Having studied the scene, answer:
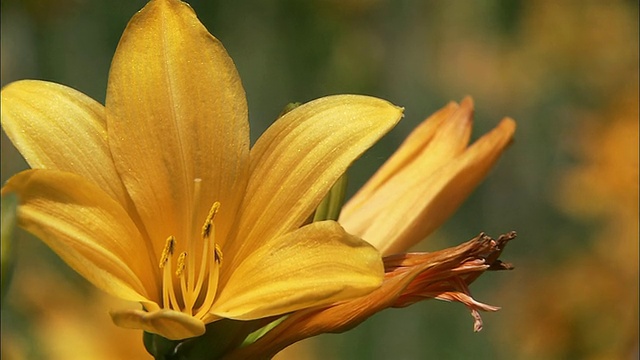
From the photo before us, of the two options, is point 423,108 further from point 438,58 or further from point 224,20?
point 224,20

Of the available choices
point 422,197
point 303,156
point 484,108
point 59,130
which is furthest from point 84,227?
Result: point 484,108

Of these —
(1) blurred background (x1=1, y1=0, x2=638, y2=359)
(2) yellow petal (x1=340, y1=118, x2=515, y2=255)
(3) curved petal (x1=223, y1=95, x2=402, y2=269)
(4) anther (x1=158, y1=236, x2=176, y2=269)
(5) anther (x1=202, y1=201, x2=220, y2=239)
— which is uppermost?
(3) curved petal (x1=223, y1=95, x2=402, y2=269)

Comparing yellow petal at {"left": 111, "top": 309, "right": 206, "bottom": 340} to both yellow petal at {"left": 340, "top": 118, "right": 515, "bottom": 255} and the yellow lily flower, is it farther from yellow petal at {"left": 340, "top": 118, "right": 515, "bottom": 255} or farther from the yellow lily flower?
yellow petal at {"left": 340, "top": 118, "right": 515, "bottom": 255}

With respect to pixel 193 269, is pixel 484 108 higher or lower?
lower

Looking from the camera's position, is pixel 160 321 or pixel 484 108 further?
pixel 484 108

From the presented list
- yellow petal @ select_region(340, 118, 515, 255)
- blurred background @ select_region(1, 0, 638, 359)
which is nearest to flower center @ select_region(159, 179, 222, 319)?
yellow petal @ select_region(340, 118, 515, 255)

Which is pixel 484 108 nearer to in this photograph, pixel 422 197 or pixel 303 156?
pixel 422 197

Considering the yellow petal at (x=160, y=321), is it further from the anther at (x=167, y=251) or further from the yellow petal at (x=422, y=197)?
the yellow petal at (x=422, y=197)
